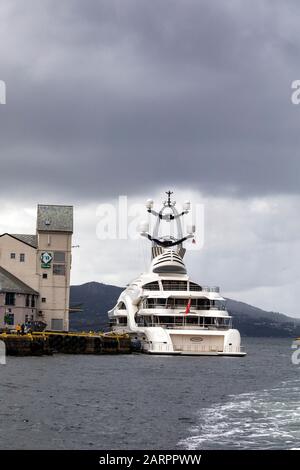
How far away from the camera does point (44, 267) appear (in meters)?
118

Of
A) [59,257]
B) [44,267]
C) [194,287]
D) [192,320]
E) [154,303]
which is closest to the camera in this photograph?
[192,320]

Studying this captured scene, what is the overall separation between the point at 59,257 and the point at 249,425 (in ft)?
277

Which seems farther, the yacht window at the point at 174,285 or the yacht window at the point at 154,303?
the yacht window at the point at 174,285

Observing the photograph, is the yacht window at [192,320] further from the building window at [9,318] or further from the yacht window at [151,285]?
the building window at [9,318]

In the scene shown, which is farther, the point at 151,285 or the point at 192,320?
the point at 151,285

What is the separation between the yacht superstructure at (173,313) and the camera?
300 ft

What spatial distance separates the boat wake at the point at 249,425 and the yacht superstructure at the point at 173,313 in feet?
140

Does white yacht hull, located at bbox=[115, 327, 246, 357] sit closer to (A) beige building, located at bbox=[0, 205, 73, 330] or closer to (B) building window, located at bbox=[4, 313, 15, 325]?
(B) building window, located at bbox=[4, 313, 15, 325]

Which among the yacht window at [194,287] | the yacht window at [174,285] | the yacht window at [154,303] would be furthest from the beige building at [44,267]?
the yacht window at [194,287]

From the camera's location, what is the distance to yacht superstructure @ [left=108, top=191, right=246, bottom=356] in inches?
3597

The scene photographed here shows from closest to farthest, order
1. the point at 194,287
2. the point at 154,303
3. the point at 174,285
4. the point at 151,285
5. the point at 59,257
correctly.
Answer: the point at 154,303 < the point at 174,285 < the point at 194,287 < the point at 151,285 < the point at 59,257

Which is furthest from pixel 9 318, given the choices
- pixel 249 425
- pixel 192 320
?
pixel 249 425

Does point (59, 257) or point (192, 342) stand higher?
point (59, 257)

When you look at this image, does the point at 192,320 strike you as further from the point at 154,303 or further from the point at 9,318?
the point at 9,318
